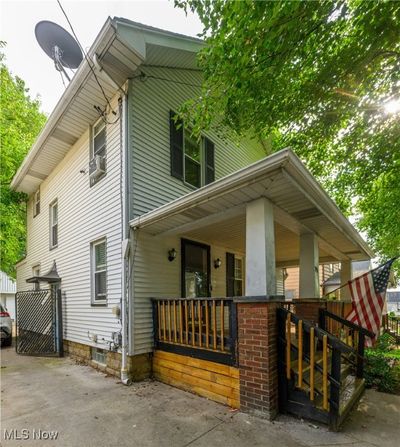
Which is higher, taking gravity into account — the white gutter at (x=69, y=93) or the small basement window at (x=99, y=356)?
the white gutter at (x=69, y=93)

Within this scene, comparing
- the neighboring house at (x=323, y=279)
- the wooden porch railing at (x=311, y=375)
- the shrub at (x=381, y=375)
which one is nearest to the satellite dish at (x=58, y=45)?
the wooden porch railing at (x=311, y=375)

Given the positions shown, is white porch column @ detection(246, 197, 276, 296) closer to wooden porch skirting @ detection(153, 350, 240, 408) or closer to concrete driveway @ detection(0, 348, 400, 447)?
wooden porch skirting @ detection(153, 350, 240, 408)

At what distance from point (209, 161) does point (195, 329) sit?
453 centimetres

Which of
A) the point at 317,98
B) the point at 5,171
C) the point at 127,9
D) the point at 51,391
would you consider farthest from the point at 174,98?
the point at 5,171

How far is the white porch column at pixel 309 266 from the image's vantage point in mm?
5641

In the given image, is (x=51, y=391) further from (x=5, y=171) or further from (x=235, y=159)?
(x=5, y=171)

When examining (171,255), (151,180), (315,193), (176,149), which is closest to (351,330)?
(315,193)

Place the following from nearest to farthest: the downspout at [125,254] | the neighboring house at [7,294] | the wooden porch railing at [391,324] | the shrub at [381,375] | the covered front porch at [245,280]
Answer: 1. the covered front porch at [245,280]
2. the shrub at [381,375]
3. the downspout at [125,254]
4. the wooden porch railing at [391,324]
5. the neighboring house at [7,294]

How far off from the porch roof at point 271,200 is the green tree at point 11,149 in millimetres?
7823

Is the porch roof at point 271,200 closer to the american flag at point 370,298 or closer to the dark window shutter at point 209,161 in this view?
the american flag at point 370,298

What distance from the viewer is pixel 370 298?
5137 mm

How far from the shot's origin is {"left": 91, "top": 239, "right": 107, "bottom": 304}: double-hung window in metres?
6.28

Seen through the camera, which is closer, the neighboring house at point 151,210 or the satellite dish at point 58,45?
the neighboring house at point 151,210

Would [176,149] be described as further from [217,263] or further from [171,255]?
[217,263]
